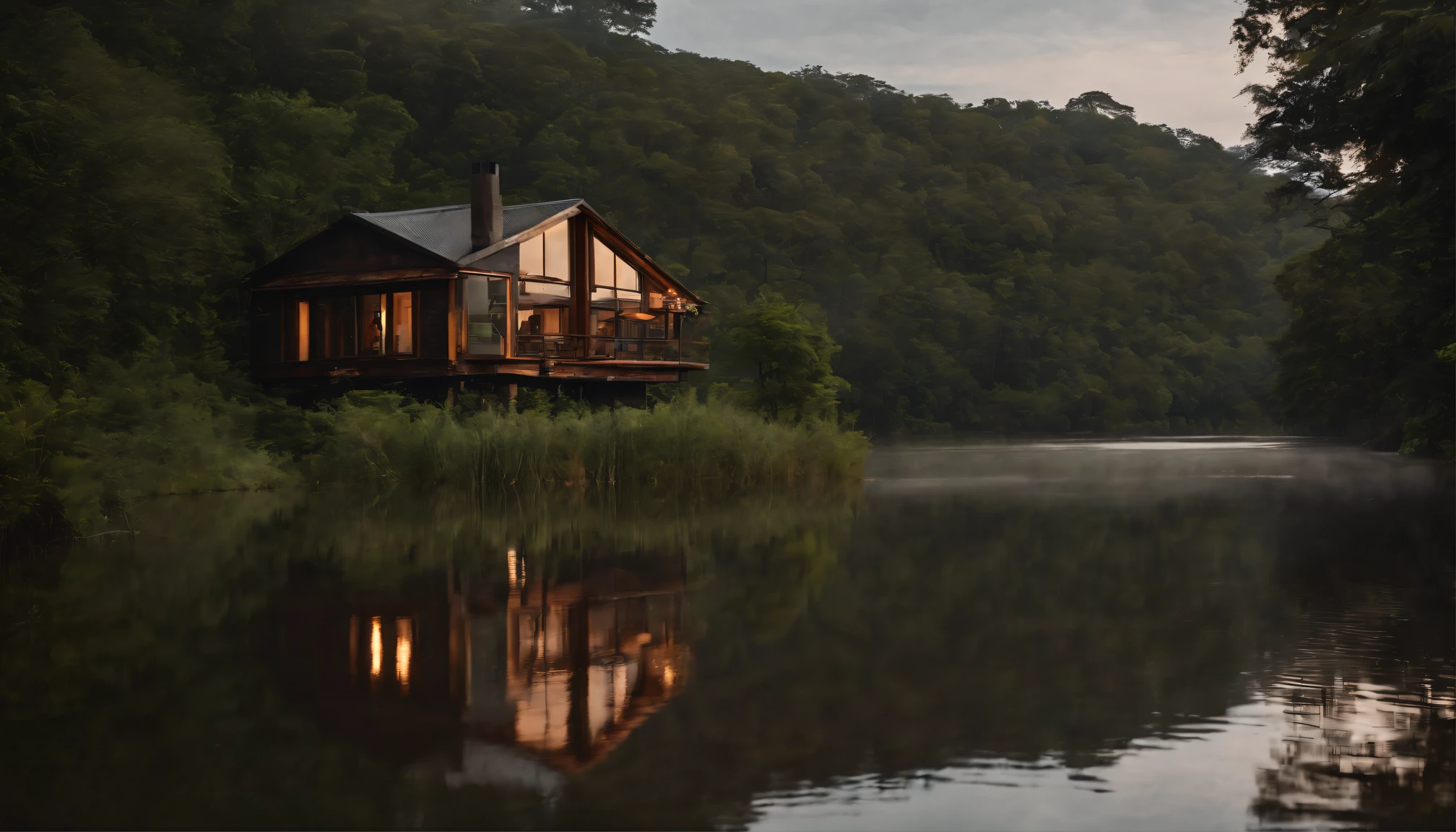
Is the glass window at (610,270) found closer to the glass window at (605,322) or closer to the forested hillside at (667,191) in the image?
the glass window at (605,322)

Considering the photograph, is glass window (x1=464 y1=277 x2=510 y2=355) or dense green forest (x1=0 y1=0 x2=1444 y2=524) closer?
dense green forest (x1=0 y1=0 x2=1444 y2=524)

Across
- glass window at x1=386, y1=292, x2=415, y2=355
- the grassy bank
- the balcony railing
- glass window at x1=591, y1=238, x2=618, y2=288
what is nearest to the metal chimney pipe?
glass window at x1=386, y1=292, x2=415, y2=355

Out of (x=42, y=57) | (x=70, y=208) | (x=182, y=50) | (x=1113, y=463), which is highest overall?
(x=182, y=50)

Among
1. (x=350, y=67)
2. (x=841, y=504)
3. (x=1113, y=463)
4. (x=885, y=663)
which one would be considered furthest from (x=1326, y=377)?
(x=885, y=663)

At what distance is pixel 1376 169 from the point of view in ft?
105

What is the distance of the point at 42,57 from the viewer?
29797 mm

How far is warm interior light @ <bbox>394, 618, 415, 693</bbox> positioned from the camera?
7949 mm

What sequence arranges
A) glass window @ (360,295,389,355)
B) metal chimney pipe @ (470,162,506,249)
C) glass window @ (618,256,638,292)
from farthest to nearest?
glass window @ (618,256,638,292) < glass window @ (360,295,389,355) < metal chimney pipe @ (470,162,506,249)

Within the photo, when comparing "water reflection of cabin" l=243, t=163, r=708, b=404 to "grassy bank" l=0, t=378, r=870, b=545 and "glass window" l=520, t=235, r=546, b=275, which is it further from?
"grassy bank" l=0, t=378, r=870, b=545

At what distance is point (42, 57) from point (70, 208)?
733 centimetres

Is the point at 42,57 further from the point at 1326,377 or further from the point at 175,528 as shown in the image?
the point at 1326,377

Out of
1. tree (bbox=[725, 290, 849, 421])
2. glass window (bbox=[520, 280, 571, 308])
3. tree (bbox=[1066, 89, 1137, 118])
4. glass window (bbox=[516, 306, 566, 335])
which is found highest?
tree (bbox=[1066, 89, 1137, 118])

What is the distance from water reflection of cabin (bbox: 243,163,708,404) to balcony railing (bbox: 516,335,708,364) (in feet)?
0.19

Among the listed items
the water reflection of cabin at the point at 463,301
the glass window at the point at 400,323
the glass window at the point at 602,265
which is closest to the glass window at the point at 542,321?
the water reflection of cabin at the point at 463,301
